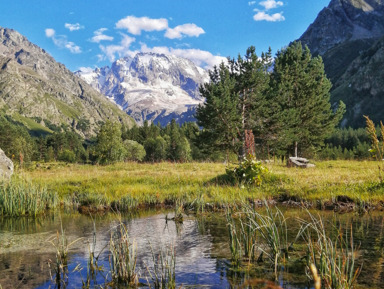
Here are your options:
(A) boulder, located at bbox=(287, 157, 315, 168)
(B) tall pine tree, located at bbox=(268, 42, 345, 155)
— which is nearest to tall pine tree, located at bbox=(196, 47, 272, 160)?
(B) tall pine tree, located at bbox=(268, 42, 345, 155)

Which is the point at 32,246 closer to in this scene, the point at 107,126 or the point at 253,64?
the point at 253,64

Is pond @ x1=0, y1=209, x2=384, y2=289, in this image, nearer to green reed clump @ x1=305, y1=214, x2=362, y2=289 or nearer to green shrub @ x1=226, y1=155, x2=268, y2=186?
green reed clump @ x1=305, y1=214, x2=362, y2=289

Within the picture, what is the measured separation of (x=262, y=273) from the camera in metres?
6.60

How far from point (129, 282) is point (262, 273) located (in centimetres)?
268

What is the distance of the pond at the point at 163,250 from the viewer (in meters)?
6.45

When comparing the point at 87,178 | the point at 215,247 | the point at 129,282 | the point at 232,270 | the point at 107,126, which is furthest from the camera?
the point at 107,126

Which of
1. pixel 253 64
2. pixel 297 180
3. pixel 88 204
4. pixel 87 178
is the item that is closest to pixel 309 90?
pixel 253 64

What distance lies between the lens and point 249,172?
59.1 feet

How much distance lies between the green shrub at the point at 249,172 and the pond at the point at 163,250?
15.0 feet

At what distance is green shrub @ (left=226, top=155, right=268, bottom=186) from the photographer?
1783 centimetres

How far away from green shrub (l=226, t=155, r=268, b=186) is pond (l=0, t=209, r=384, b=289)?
4585mm

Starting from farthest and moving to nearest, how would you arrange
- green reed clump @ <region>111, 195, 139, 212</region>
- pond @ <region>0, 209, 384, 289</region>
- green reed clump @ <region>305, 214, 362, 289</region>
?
green reed clump @ <region>111, 195, 139, 212</region> < pond @ <region>0, 209, 384, 289</region> < green reed clump @ <region>305, 214, 362, 289</region>

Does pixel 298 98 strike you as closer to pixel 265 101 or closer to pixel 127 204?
→ pixel 265 101

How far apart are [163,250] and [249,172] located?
10.5m
